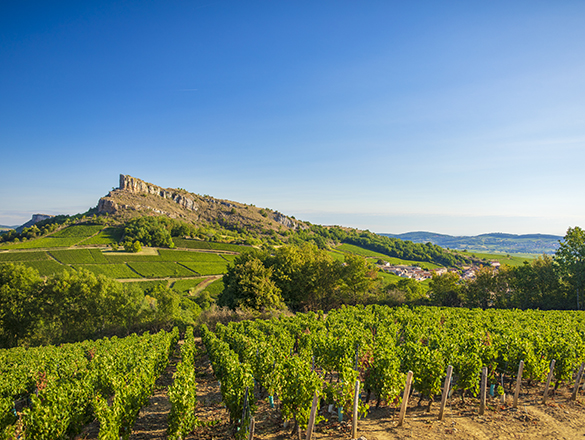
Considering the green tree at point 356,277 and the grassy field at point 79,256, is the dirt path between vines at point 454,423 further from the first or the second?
the grassy field at point 79,256

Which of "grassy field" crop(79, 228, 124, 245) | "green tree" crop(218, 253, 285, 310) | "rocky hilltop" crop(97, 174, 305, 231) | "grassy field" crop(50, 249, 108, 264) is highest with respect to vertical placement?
"rocky hilltop" crop(97, 174, 305, 231)

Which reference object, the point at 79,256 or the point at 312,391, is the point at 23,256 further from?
the point at 312,391

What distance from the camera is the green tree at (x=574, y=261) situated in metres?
34.7

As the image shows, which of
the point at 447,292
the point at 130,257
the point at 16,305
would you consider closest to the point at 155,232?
the point at 130,257

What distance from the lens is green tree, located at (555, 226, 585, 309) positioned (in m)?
34.7

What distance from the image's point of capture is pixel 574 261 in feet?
118

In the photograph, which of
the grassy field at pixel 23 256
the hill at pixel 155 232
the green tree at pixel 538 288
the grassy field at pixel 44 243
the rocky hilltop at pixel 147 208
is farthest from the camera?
the rocky hilltop at pixel 147 208

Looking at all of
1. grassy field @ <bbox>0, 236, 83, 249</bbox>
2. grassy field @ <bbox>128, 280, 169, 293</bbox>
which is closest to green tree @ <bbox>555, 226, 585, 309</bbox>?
grassy field @ <bbox>128, 280, 169, 293</bbox>

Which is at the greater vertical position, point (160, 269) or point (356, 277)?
point (356, 277)

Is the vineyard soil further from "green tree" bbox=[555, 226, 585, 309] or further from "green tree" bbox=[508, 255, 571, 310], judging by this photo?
"green tree" bbox=[555, 226, 585, 309]

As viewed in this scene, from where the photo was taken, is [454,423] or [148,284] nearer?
[454,423]

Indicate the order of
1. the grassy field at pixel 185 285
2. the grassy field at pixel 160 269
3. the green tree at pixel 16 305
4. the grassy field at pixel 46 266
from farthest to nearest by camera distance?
1. the grassy field at pixel 160 269
2. the grassy field at pixel 185 285
3. the grassy field at pixel 46 266
4. the green tree at pixel 16 305

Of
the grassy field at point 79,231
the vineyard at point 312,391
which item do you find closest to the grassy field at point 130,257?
the grassy field at point 79,231

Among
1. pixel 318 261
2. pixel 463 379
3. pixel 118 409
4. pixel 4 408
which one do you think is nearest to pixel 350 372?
pixel 463 379
